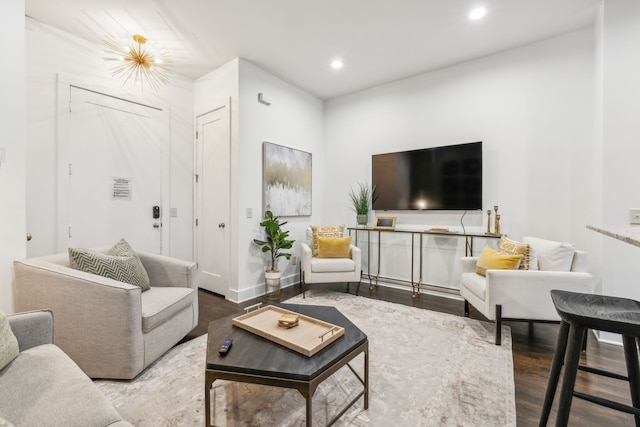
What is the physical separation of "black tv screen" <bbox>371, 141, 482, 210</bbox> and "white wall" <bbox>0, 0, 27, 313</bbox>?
363 cm

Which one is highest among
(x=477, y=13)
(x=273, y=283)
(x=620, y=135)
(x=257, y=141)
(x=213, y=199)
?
(x=477, y=13)

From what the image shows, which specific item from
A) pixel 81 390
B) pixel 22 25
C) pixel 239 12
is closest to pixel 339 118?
pixel 239 12

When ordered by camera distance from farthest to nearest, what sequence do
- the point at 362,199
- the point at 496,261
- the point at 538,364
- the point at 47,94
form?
the point at 362,199, the point at 47,94, the point at 496,261, the point at 538,364

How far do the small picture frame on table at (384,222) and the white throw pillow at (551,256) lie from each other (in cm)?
161

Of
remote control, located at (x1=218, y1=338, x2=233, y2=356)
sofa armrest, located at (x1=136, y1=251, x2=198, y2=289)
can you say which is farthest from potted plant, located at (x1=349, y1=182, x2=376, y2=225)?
remote control, located at (x1=218, y1=338, x2=233, y2=356)

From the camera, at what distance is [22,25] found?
204 cm

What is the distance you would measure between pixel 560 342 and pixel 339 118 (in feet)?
13.2

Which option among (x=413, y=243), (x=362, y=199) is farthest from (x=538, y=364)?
(x=362, y=199)

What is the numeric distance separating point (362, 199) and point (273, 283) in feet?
5.54

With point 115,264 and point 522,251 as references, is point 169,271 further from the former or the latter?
point 522,251

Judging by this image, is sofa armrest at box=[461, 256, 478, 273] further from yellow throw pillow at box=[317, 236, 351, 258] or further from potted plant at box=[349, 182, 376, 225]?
potted plant at box=[349, 182, 376, 225]

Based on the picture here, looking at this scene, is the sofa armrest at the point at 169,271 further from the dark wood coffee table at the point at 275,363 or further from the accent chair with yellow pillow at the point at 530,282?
the accent chair with yellow pillow at the point at 530,282

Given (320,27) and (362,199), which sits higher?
(320,27)

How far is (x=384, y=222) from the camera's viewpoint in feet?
13.2
